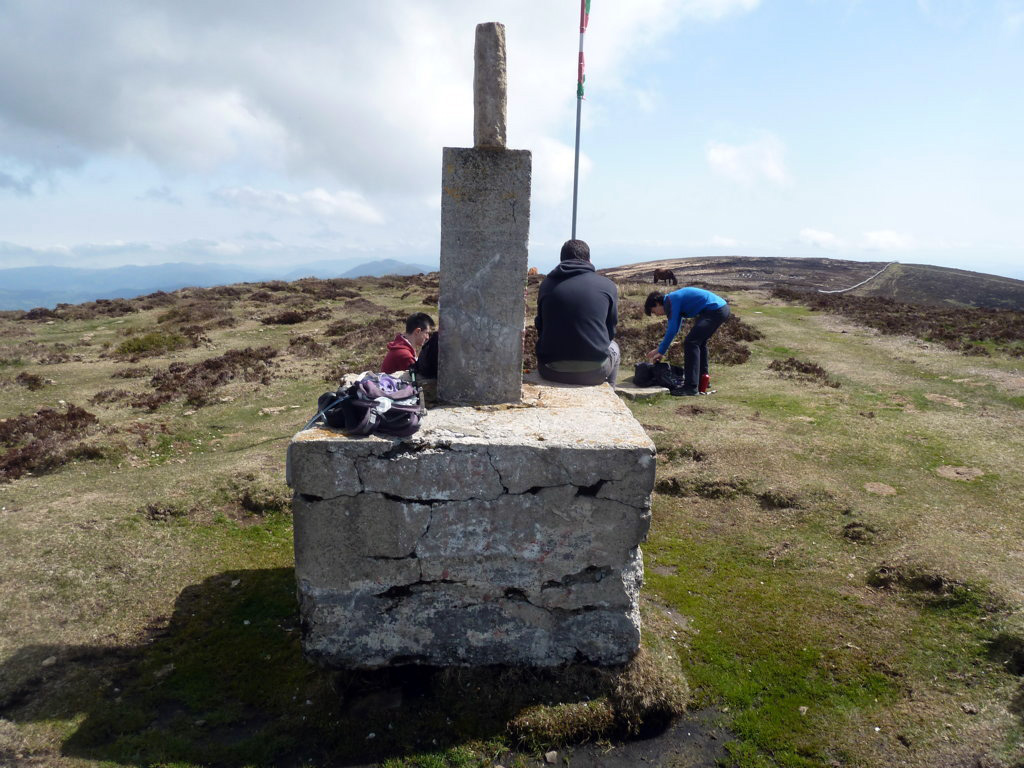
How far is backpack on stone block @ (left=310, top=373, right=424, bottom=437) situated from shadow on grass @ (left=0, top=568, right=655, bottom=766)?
216 centimetres

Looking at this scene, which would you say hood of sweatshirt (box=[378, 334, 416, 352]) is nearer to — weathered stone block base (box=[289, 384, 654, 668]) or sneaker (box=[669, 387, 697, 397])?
weathered stone block base (box=[289, 384, 654, 668])

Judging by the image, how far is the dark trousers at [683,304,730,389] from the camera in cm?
1013

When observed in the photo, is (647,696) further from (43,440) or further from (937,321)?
(937,321)

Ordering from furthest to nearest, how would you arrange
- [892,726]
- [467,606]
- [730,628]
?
1. [730,628]
2. [467,606]
3. [892,726]

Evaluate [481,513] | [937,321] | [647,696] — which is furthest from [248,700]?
[937,321]

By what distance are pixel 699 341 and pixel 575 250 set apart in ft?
12.5

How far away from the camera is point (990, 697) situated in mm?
5039

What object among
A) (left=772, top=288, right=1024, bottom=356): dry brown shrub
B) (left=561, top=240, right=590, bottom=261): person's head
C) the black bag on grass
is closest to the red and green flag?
the black bag on grass

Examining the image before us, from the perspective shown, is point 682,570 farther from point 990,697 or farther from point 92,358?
point 92,358

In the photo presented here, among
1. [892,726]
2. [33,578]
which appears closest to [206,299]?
[33,578]

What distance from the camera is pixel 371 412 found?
16.3 feet

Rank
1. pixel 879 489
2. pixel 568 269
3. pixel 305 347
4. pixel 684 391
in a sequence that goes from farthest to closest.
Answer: pixel 305 347
pixel 684 391
pixel 879 489
pixel 568 269

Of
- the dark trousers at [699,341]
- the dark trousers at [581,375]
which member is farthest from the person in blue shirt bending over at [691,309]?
the dark trousers at [581,375]

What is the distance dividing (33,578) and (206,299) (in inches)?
1047
